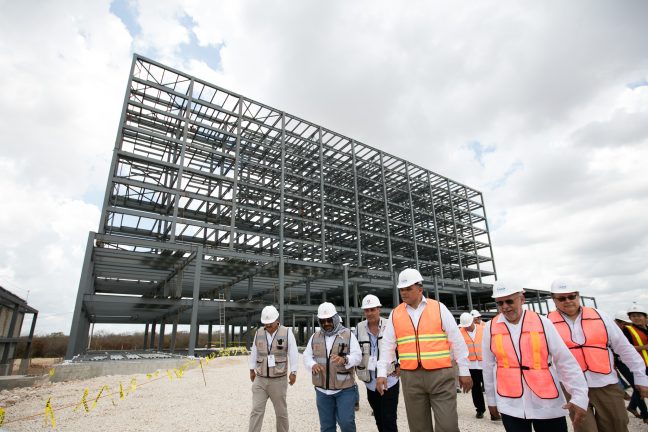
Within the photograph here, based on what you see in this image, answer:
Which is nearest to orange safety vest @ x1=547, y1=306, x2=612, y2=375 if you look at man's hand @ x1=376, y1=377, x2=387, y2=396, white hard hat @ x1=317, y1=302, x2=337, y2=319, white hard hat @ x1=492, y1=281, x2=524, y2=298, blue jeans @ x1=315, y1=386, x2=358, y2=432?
white hard hat @ x1=492, y1=281, x2=524, y2=298

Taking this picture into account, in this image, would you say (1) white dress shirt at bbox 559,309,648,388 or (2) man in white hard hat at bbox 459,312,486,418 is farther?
(2) man in white hard hat at bbox 459,312,486,418

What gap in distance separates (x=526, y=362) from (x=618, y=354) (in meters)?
1.70

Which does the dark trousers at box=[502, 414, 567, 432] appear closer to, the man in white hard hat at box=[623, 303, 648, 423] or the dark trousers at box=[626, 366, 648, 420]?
the man in white hard hat at box=[623, 303, 648, 423]

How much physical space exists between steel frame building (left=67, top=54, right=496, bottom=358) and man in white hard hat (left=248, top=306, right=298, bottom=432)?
14.4 m

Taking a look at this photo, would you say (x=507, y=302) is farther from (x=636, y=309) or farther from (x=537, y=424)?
(x=636, y=309)

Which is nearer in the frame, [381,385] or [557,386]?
[557,386]

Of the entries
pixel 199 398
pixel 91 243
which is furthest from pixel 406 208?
pixel 199 398

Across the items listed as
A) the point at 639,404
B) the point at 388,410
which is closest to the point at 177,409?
the point at 388,410

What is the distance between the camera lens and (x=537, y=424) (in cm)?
290

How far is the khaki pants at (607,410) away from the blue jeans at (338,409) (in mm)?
2313

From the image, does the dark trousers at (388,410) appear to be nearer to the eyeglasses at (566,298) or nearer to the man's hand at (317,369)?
the man's hand at (317,369)

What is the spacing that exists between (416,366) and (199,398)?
715 centimetres

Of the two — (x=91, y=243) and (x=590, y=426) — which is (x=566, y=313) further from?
(x=91, y=243)

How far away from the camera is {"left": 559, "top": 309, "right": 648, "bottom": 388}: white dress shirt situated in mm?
3664
